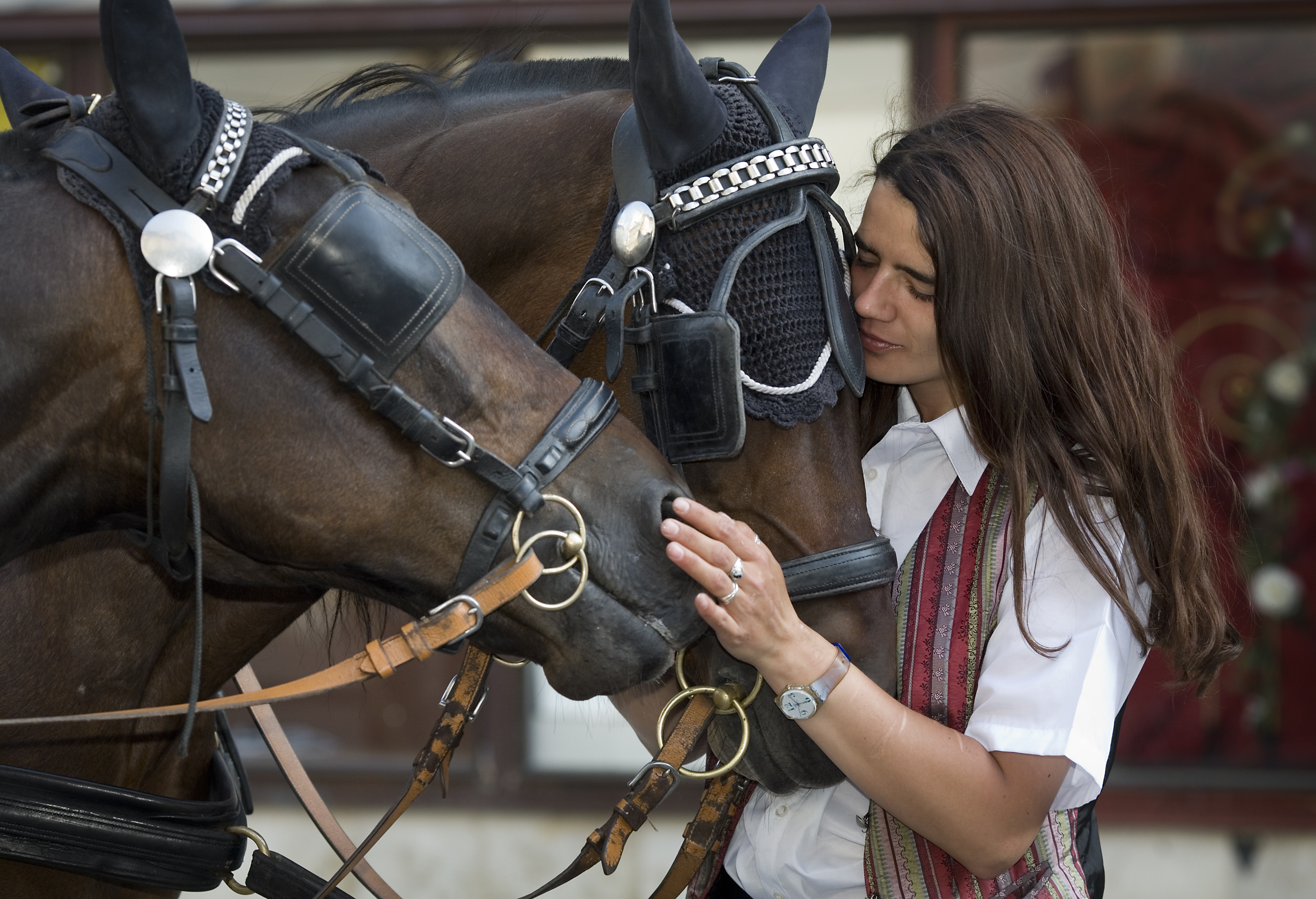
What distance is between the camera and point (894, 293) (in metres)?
1.55

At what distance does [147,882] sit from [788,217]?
1.23 metres

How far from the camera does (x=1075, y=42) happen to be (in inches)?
139

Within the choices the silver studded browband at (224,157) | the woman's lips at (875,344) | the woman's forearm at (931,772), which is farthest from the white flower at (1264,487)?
the silver studded browband at (224,157)

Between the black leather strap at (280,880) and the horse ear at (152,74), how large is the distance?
105 centimetres

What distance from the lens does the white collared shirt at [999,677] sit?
134cm

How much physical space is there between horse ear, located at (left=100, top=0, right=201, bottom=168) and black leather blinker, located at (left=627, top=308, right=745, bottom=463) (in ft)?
1.89

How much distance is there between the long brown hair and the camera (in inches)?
57.3

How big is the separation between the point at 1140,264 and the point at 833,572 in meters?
2.73

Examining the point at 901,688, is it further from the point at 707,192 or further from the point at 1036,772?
the point at 707,192

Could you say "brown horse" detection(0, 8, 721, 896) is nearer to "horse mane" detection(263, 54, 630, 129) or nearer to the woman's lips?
the woman's lips

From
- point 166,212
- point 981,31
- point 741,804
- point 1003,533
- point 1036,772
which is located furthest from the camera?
point 981,31

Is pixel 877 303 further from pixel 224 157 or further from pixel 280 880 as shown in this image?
pixel 280 880

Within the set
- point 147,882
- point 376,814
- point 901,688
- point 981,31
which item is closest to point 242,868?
point 376,814

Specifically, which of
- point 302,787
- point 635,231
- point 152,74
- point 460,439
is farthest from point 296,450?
point 302,787
